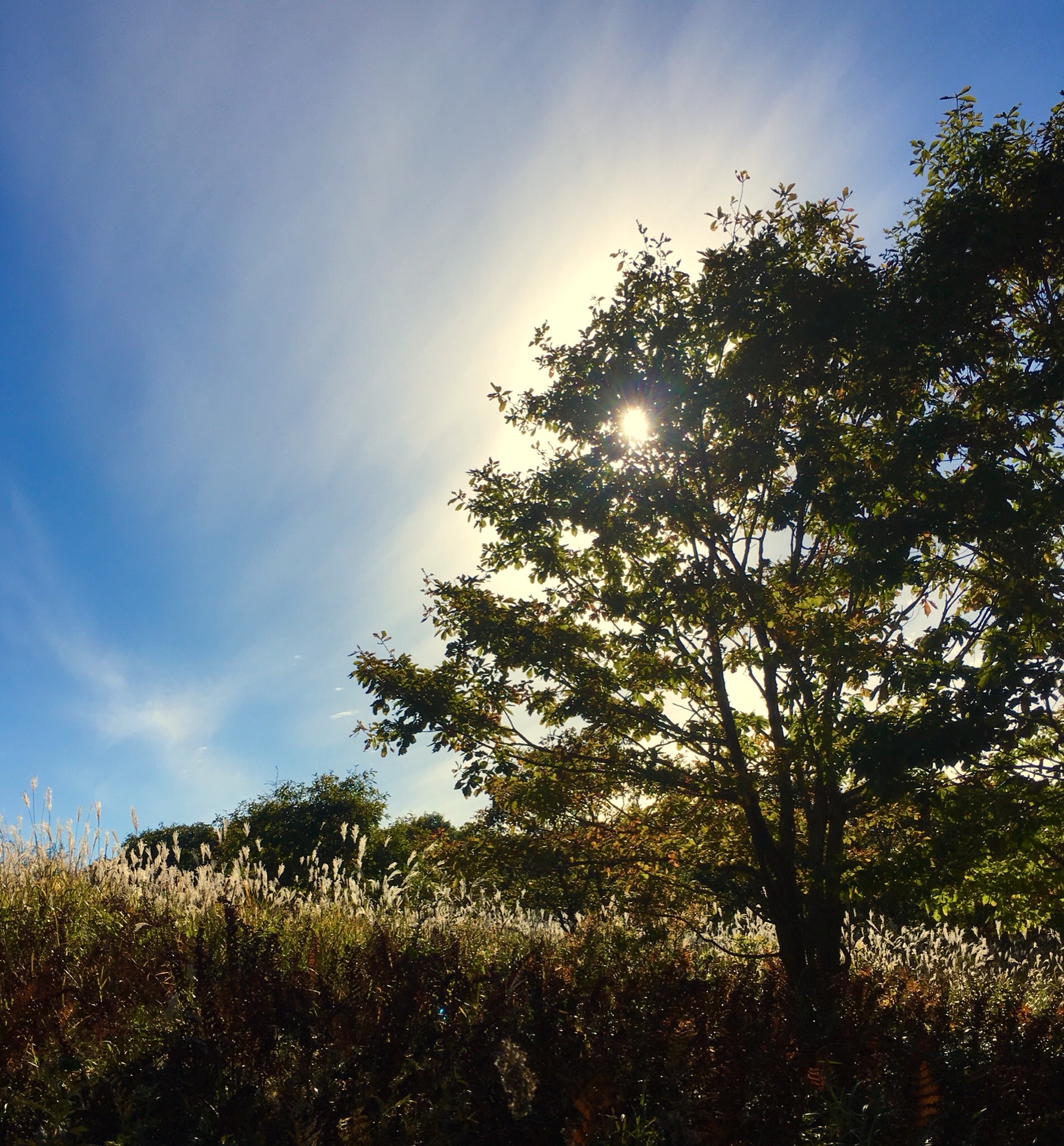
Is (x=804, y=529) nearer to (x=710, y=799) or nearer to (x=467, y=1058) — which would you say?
(x=710, y=799)

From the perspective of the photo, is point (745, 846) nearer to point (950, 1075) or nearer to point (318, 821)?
point (950, 1075)

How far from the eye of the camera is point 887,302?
8.00 m

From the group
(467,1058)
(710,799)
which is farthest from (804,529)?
(467,1058)

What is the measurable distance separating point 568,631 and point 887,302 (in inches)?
197

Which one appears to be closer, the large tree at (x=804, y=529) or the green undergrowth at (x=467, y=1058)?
the green undergrowth at (x=467, y=1058)

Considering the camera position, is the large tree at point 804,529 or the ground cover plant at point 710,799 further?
the large tree at point 804,529

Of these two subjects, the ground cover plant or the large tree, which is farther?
the large tree

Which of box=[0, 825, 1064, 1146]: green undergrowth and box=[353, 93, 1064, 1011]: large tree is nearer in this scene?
box=[0, 825, 1064, 1146]: green undergrowth

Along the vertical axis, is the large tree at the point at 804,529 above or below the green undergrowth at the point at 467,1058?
above

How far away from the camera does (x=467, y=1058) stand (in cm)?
320

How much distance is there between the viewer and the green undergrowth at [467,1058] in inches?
109

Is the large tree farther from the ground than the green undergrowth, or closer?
farther from the ground

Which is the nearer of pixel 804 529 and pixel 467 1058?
pixel 467 1058

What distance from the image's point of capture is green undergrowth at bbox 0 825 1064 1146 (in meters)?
2.78
